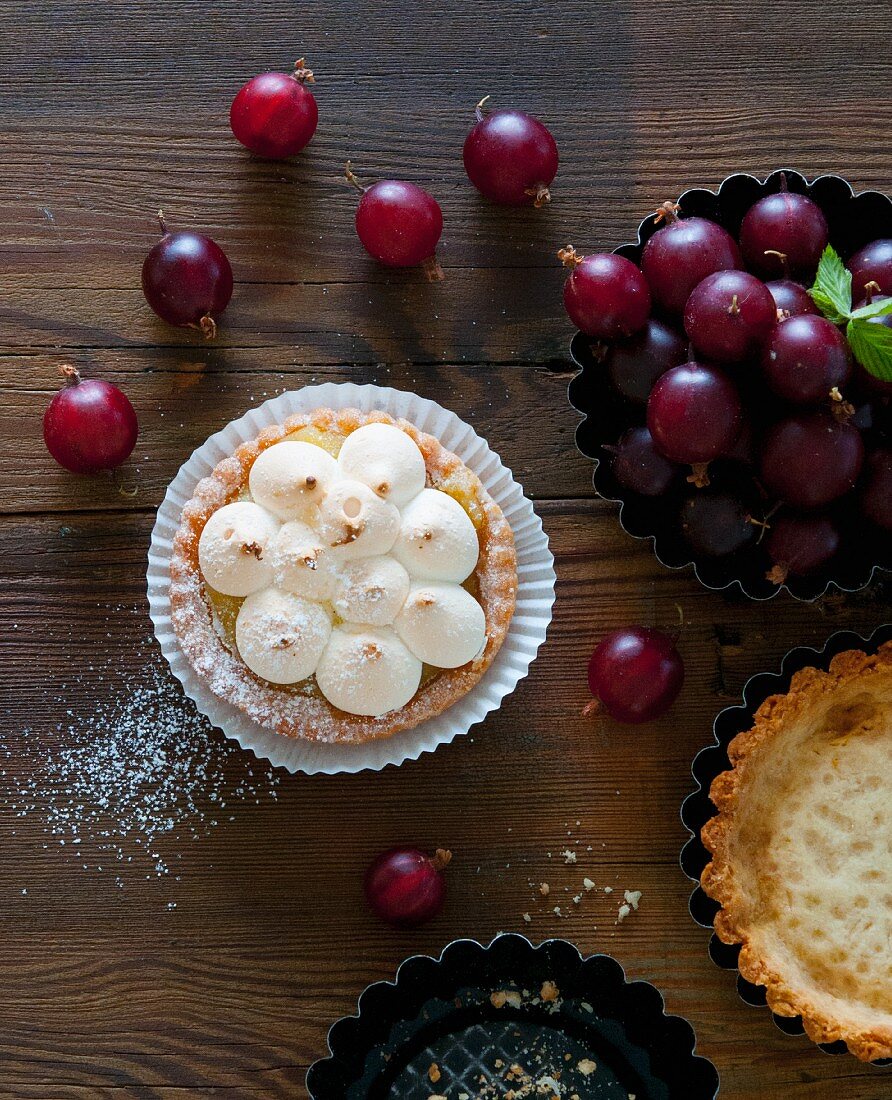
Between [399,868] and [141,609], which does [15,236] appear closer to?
[141,609]

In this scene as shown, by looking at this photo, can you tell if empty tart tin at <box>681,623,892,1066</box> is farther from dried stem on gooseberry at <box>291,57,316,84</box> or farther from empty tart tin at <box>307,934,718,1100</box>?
dried stem on gooseberry at <box>291,57,316,84</box>

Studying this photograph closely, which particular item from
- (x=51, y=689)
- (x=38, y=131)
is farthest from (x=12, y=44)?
(x=51, y=689)

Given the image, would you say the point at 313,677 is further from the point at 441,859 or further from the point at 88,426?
the point at 88,426

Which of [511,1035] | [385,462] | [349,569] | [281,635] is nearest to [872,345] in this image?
[385,462]

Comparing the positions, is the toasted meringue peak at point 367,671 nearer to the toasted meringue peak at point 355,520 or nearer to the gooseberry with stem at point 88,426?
the toasted meringue peak at point 355,520

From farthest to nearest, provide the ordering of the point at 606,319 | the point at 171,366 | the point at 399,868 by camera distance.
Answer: the point at 171,366 < the point at 399,868 < the point at 606,319
